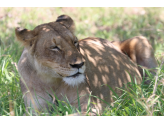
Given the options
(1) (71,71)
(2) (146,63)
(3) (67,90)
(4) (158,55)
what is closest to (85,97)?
(3) (67,90)

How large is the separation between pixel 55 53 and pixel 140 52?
97.7 inches

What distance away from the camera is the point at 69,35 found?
10.5ft

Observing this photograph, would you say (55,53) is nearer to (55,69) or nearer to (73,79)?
(55,69)

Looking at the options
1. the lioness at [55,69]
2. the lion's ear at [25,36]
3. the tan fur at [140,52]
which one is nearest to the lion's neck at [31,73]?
the lioness at [55,69]

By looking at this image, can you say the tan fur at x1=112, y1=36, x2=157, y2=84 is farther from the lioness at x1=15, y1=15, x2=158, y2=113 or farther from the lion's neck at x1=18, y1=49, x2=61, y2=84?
the lion's neck at x1=18, y1=49, x2=61, y2=84

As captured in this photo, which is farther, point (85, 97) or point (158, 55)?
point (158, 55)

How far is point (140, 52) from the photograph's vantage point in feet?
16.4

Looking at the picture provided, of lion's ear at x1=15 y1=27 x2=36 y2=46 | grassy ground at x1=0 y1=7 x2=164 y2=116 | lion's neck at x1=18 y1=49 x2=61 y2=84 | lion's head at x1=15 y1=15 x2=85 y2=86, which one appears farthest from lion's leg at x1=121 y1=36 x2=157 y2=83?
lion's ear at x1=15 y1=27 x2=36 y2=46

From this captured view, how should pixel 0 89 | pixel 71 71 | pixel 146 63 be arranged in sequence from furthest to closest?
pixel 146 63, pixel 0 89, pixel 71 71

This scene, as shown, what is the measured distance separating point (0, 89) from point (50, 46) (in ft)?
5.22

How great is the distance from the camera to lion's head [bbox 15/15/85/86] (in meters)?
3.03

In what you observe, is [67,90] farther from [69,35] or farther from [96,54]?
[96,54]

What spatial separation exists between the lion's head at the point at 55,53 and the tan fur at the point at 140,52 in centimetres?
213

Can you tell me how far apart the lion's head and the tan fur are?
2135mm
